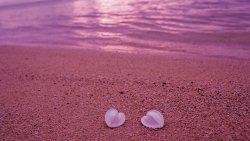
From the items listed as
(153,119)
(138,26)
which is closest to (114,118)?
(153,119)

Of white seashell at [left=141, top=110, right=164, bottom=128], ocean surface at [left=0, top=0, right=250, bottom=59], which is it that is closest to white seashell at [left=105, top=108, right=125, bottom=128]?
white seashell at [left=141, top=110, right=164, bottom=128]

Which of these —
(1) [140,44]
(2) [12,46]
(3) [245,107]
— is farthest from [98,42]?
(3) [245,107]

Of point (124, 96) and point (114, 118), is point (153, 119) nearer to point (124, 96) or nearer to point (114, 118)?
point (114, 118)

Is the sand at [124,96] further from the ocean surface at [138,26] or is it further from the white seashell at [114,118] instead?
the ocean surface at [138,26]

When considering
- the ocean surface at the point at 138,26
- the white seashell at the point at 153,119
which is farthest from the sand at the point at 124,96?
the ocean surface at the point at 138,26

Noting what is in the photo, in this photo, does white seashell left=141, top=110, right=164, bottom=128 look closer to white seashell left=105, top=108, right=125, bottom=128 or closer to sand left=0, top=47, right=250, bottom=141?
sand left=0, top=47, right=250, bottom=141

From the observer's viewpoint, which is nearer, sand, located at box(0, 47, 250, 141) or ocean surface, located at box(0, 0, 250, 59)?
sand, located at box(0, 47, 250, 141)

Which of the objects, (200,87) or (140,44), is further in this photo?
(140,44)

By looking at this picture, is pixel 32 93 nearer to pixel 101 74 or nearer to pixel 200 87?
pixel 101 74
